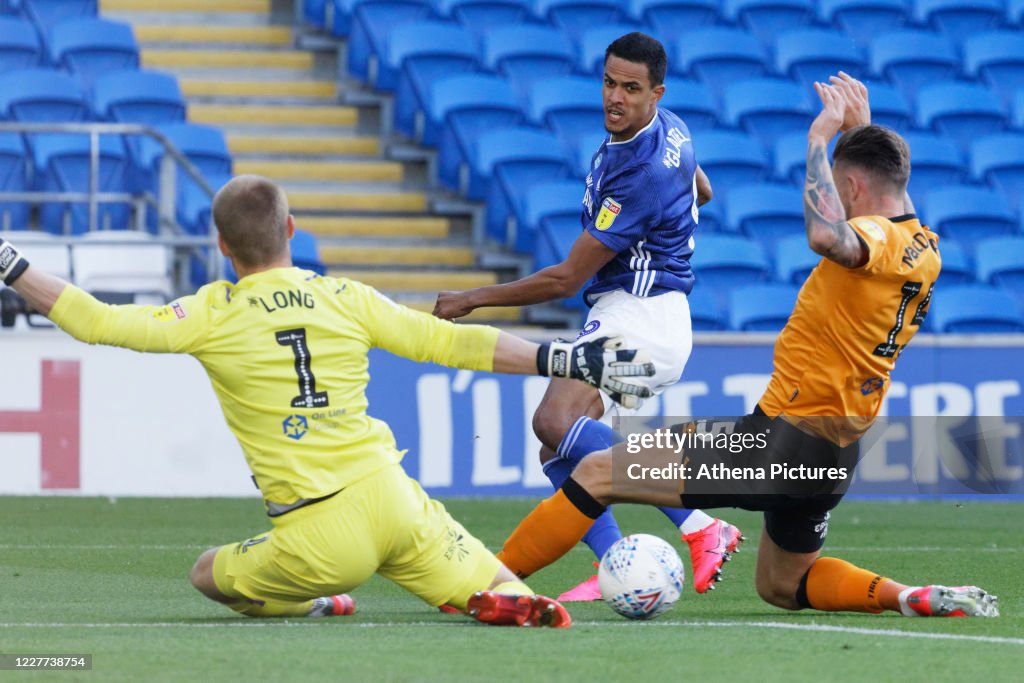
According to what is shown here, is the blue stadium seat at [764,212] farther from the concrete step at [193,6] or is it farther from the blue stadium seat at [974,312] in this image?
the concrete step at [193,6]

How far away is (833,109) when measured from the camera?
Result: 17.2 feet

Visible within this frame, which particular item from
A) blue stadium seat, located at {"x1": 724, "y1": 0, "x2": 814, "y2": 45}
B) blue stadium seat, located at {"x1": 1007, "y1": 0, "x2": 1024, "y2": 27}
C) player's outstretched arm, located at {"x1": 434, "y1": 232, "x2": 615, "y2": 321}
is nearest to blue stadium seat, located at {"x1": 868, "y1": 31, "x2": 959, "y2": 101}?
blue stadium seat, located at {"x1": 724, "y1": 0, "x2": 814, "y2": 45}

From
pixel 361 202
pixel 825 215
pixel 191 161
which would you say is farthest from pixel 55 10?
pixel 825 215

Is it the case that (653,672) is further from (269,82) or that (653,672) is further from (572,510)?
(269,82)

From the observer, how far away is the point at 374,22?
14.7 metres

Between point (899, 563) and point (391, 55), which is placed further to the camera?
point (391, 55)

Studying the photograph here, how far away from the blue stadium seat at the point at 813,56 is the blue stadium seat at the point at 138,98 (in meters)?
5.44

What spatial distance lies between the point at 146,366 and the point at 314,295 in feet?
19.4

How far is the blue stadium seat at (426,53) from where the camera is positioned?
1416 centimetres

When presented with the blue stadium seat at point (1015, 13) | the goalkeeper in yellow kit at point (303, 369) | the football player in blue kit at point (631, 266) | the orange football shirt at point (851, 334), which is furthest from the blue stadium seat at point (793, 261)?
the goalkeeper in yellow kit at point (303, 369)

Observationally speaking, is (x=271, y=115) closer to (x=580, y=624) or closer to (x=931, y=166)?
(x=931, y=166)

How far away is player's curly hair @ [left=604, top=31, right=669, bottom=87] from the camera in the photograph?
6340mm

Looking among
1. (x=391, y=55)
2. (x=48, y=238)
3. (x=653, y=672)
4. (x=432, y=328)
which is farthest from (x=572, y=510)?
(x=391, y=55)

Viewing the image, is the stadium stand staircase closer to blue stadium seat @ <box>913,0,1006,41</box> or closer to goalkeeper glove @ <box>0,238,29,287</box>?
blue stadium seat @ <box>913,0,1006,41</box>
